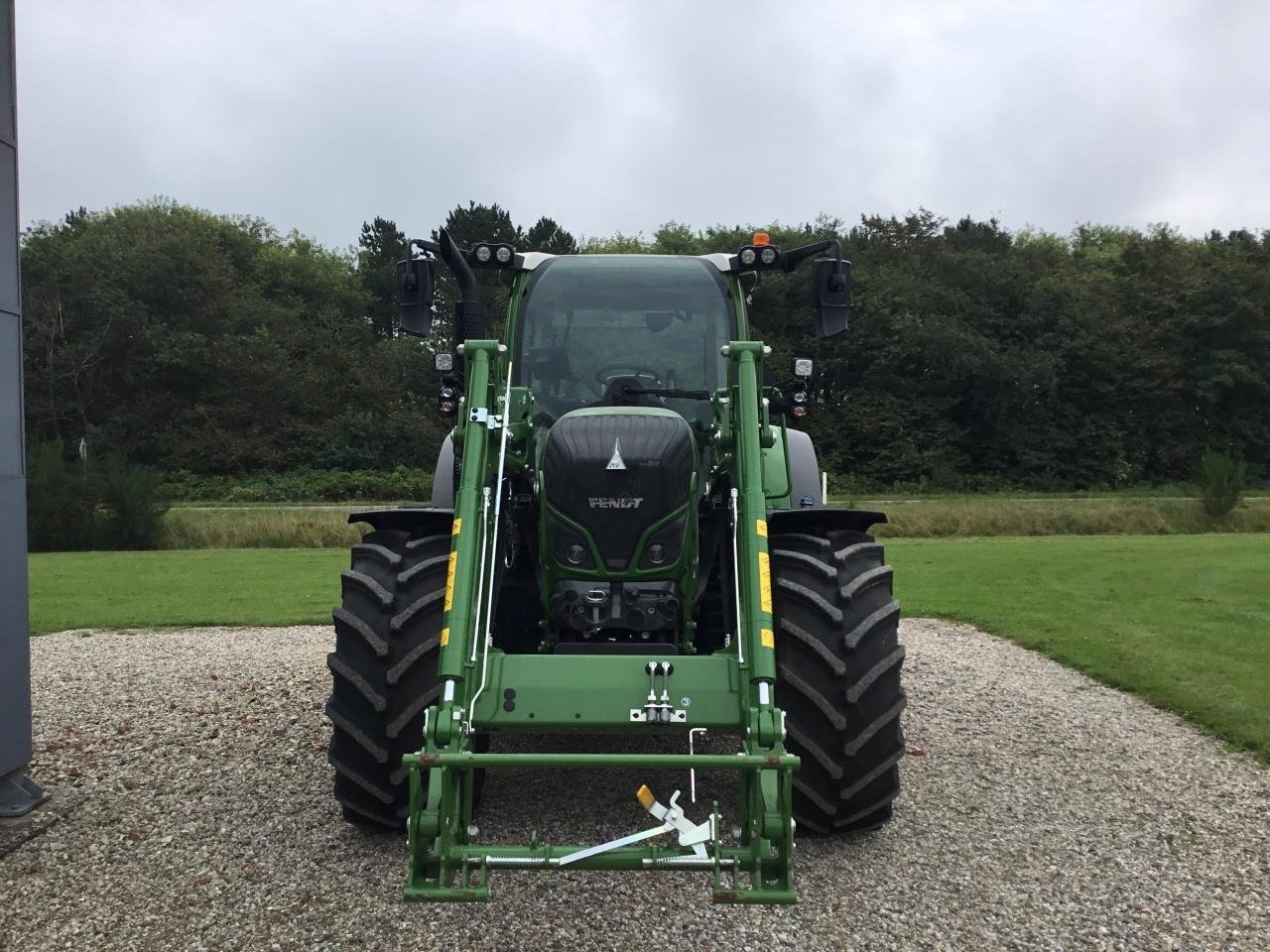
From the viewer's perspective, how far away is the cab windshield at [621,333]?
528 centimetres

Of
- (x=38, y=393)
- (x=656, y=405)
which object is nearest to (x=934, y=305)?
(x=38, y=393)

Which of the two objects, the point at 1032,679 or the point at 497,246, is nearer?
the point at 497,246

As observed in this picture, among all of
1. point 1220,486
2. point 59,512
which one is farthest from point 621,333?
point 1220,486

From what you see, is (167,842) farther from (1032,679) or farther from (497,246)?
(1032,679)

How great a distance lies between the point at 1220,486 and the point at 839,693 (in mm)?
23843

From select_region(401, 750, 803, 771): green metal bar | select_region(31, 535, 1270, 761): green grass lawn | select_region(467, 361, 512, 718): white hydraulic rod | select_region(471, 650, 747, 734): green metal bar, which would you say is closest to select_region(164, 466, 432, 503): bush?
select_region(31, 535, 1270, 761): green grass lawn

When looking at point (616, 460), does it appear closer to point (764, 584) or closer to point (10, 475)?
point (764, 584)

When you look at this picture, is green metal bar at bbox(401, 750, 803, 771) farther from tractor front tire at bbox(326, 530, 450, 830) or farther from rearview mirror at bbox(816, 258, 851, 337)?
rearview mirror at bbox(816, 258, 851, 337)

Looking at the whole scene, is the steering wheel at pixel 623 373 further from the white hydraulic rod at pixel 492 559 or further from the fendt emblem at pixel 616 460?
the fendt emblem at pixel 616 460

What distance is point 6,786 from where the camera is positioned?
500 centimetres

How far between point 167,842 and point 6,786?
1.09 meters

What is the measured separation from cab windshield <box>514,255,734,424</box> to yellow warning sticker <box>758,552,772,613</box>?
151 cm

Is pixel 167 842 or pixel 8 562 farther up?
pixel 8 562

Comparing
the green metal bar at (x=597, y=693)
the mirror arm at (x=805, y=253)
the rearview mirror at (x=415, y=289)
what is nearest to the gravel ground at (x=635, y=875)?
the green metal bar at (x=597, y=693)
